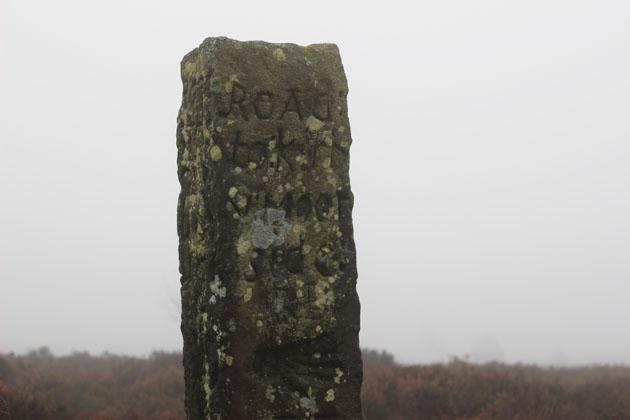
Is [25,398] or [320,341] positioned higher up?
[320,341]

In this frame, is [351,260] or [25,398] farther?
[25,398]

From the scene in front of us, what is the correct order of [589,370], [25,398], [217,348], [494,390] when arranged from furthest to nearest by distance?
1. [589,370]
2. [494,390]
3. [25,398]
4. [217,348]

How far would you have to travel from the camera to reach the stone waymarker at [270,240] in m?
4.75

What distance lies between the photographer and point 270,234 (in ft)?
15.8

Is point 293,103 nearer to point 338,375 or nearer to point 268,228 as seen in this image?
point 268,228

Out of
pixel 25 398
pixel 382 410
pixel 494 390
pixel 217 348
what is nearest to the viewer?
pixel 217 348

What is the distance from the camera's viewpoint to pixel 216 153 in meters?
4.75

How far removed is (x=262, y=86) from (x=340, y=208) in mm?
1023

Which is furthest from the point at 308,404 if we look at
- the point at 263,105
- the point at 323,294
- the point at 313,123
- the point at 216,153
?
the point at 263,105

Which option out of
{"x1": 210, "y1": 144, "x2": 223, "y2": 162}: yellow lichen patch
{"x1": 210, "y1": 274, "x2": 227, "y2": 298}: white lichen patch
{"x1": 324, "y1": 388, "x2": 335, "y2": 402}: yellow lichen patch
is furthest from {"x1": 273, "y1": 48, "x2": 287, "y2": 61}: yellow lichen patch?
{"x1": 324, "y1": 388, "x2": 335, "y2": 402}: yellow lichen patch

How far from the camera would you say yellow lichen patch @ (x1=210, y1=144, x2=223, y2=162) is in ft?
15.6

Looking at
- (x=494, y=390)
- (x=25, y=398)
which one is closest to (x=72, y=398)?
(x=25, y=398)

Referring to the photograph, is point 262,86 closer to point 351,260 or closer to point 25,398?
point 351,260

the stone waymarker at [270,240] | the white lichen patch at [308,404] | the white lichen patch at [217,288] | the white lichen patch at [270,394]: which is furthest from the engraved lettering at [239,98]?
the white lichen patch at [308,404]
